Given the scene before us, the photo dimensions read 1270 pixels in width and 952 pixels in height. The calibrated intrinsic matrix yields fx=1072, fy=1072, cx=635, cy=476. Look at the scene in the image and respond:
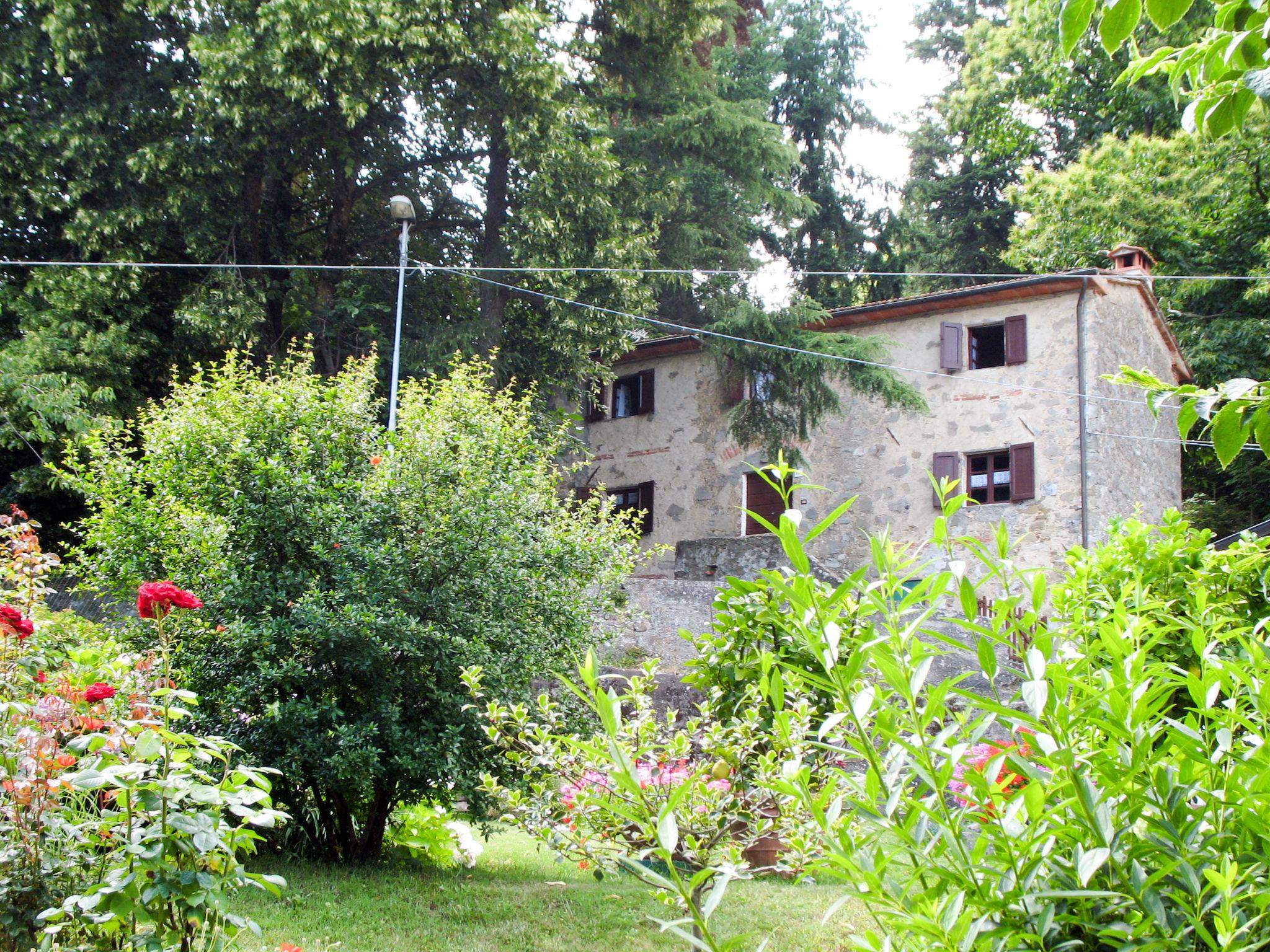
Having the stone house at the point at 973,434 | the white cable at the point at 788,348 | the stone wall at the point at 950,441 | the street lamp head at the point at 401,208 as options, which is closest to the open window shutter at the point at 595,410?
the stone wall at the point at 950,441

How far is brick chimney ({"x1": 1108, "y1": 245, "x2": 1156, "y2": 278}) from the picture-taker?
739 inches

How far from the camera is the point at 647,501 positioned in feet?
73.0

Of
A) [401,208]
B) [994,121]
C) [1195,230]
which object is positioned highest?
[994,121]

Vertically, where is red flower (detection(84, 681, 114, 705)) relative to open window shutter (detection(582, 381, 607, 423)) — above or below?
below

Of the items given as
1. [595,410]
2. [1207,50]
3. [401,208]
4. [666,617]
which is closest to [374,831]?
[1207,50]

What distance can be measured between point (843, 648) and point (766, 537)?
15.0 m

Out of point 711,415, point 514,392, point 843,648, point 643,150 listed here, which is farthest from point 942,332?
point 843,648

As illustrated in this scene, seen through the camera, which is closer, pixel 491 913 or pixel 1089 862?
pixel 1089 862

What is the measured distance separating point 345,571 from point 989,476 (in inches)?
582

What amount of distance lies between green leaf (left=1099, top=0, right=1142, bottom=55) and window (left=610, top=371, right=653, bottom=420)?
2070 centimetres

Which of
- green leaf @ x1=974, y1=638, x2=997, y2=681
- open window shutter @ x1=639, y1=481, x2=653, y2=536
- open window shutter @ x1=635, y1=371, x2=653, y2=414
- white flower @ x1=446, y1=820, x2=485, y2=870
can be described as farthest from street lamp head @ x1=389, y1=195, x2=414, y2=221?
green leaf @ x1=974, y1=638, x2=997, y2=681

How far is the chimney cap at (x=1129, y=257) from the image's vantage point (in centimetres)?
1894

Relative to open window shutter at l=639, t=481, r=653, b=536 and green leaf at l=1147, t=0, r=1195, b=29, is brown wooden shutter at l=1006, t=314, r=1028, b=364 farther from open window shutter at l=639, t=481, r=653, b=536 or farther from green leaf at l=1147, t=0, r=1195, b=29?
green leaf at l=1147, t=0, r=1195, b=29

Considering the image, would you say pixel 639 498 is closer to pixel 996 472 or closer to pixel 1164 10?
pixel 996 472
